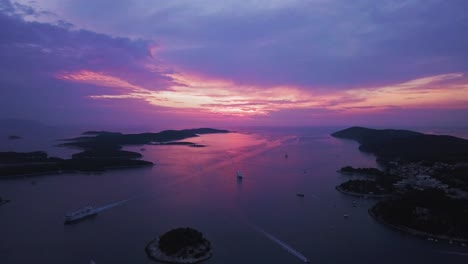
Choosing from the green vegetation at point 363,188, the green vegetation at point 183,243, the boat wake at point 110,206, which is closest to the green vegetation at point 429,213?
the green vegetation at point 363,188

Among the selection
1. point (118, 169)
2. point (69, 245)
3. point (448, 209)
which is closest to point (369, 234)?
point (448, 209)

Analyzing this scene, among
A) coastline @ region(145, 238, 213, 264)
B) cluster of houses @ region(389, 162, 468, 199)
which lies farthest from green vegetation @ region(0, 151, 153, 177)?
cluster of houses @ region(389, 162, 468, 199)

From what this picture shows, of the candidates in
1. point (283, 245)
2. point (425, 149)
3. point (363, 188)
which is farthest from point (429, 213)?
point (425, 149)

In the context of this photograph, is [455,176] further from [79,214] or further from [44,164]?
[44,164]

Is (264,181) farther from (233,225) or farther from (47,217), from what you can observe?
(47,217)

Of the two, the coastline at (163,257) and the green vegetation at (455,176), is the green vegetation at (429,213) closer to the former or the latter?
the green vegetation at (455,176)
